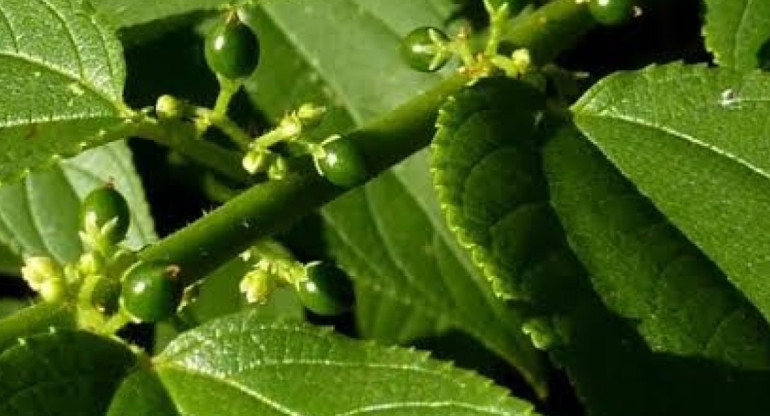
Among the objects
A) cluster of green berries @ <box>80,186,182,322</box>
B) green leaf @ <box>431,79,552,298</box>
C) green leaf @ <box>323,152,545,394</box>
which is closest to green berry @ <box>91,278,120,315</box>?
cluster of green berries @ <box>80,186,182,322</box>

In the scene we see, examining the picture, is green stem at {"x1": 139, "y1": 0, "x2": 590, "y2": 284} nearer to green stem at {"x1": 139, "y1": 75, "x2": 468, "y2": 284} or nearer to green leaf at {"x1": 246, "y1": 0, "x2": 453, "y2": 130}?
green stem at {"x1": 139, "y1": 75, "x2": 468, "y2": 284}

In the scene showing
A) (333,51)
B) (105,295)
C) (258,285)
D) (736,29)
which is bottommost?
(736,29)

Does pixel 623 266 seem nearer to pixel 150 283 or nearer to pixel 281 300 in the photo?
pixel 150 283

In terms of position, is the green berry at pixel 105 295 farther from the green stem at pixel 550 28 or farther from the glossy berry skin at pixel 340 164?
the green stem at pixel 550 28

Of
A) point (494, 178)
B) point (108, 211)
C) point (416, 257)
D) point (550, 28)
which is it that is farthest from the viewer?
point (416, 257)

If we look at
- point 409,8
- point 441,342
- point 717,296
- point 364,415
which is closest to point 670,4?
point 409,8

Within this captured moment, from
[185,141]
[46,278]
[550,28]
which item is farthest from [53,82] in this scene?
[550,28]

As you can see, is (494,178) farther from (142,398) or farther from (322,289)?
Answer: (142,398)
